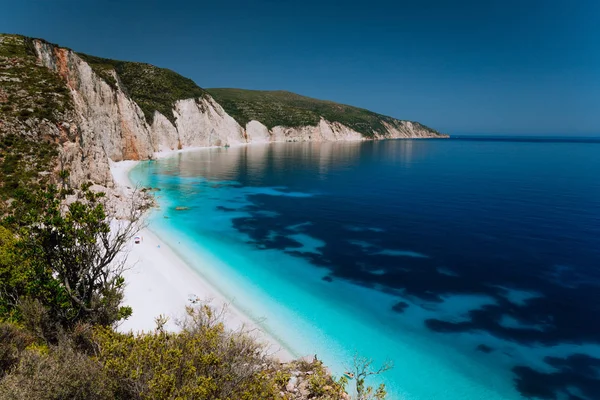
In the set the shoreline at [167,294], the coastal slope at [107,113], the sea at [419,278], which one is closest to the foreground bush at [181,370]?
the shoreline at [167,294]

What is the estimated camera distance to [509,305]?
1758 centimetres

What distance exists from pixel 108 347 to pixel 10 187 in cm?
1899

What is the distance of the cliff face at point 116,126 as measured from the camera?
3089 centimetres

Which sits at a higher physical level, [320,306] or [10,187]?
[10,187]

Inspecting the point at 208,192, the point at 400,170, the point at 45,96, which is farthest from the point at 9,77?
the point at 400,170

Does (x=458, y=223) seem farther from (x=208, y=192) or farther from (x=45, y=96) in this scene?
(x=45, y=96)

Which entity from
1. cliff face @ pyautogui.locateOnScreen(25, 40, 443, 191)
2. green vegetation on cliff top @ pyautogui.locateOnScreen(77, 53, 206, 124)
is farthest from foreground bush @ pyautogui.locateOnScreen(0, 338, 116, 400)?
green vegetation on cliff top @ pyautogui.locateOnScreen(77, 53, 206, 124)

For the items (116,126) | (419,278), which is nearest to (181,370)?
(419,278)

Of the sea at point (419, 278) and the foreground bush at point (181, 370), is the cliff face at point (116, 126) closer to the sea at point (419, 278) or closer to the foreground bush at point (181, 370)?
the sea at point (419, 278)

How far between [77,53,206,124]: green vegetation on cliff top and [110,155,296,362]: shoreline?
74.7 metres

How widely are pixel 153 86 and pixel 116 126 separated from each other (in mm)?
46562

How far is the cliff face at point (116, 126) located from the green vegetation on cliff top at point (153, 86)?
2.14m

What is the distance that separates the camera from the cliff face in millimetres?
30891

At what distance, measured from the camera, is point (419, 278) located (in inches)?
810
